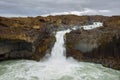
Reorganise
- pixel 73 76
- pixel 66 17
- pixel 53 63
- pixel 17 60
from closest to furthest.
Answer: pixel 73 76, pixel 53 63, pixel 17 60, pixel 66 17

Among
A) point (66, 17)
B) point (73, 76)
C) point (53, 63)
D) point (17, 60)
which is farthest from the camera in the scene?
point (66, 17)

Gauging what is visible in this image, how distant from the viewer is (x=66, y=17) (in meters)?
33.3

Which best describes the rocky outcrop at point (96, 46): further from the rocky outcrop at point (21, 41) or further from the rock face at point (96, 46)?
the rocky outcrop at point (21, 41)

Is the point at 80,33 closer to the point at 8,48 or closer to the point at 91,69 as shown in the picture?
the point at 91,69

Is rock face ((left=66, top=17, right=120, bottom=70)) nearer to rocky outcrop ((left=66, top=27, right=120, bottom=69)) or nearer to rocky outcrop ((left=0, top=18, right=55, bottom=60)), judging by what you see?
rocky outcrop ((left=66, top=27, right=120, bottom=69))

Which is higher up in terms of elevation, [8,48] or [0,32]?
[0,32]

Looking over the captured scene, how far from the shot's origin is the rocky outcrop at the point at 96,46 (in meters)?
21.9

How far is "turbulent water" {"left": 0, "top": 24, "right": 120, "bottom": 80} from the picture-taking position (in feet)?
58.4

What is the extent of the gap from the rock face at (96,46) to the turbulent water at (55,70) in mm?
844

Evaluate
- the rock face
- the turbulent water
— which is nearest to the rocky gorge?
the rock face

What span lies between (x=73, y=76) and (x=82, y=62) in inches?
166

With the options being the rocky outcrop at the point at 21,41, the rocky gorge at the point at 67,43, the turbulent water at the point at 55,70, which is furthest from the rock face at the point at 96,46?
the rocky outcrop at the point at 21,41

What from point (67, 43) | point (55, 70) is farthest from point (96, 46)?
point (55, 70)

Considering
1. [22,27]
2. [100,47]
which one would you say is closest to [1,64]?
[22,27]
